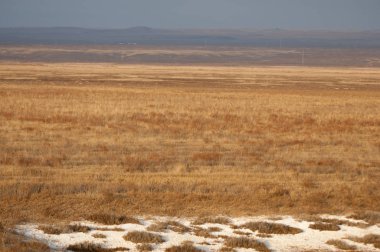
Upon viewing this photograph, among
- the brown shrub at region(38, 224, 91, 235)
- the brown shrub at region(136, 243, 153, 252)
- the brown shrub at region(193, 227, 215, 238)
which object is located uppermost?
the brown shrub at region(38, 224, 91, 235)

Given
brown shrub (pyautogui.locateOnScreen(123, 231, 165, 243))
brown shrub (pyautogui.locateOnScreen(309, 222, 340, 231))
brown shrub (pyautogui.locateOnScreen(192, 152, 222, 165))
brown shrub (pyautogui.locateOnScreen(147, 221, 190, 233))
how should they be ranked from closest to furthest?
brown shrub (pyautogui.locateOnScreen(123, 231, 165, 243))
brown shrub (pyautogui.locateOnScreen(147, 221, 190, 233))
brown shrub (pyautogui.locateOnScreen(309, 222, 340, 231))
brown shrub (pyautogui.locateOnScreen(192, 152, 222, 165))

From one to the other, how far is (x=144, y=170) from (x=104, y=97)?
2498 centimetres

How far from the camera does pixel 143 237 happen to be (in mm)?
9617

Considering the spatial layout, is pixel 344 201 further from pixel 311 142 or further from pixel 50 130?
pixel 50 130

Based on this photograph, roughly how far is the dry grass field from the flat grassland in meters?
0.03

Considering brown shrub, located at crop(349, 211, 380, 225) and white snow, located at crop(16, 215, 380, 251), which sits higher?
white snow, located at crop(16, 215, 380, 251)

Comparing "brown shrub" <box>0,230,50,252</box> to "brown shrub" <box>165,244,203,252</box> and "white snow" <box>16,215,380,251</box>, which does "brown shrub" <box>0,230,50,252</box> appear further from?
"brown shrub" <box>165,244,203,252</box>

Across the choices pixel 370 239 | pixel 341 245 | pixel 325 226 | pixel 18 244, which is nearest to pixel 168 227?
pixel 18 244

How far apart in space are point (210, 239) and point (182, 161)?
7.56 meters

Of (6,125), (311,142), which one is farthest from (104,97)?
(311,142)

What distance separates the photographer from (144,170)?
15727 mm

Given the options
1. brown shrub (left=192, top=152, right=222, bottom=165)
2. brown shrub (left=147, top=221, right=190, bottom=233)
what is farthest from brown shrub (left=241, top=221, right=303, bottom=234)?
brown shrub (left=192, top=152, right=222, bottom=165)

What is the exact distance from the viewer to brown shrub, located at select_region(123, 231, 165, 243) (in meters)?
9.52

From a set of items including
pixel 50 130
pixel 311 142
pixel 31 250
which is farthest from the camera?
pixel 50 130
